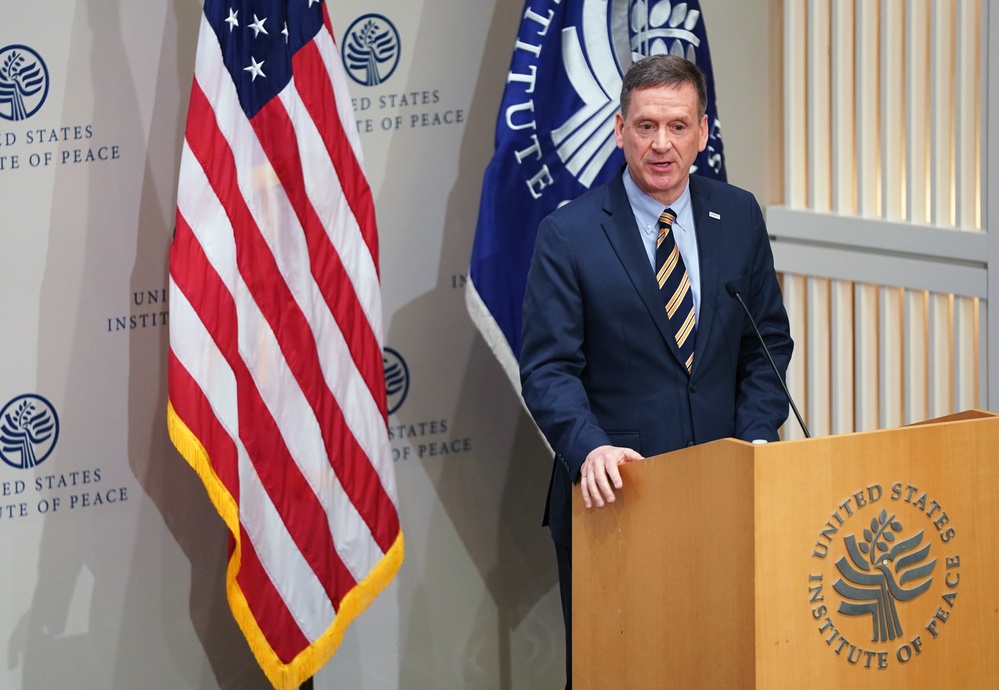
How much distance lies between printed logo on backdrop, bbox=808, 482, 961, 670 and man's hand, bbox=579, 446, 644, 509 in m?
0.39

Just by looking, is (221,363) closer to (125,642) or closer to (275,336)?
(275,336)

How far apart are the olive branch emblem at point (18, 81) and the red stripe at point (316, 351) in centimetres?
68

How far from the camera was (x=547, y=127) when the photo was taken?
3.68 m

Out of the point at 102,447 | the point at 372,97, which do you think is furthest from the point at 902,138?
the point at 102,447

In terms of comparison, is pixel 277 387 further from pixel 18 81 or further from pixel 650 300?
pixel 650 300

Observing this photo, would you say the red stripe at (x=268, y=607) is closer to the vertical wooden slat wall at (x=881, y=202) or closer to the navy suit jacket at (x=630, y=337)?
the navy suit jacket at (x=630, y=337)

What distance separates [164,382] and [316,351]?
1.79ft

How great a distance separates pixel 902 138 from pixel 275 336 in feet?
6.98

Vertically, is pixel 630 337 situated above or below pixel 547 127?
below

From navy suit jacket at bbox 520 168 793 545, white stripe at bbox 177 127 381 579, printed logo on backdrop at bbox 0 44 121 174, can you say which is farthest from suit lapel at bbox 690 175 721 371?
printed logo on backdrop at bbox 0 44 121 174

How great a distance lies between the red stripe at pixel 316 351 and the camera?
3.29m

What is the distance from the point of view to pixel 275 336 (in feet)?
10.9

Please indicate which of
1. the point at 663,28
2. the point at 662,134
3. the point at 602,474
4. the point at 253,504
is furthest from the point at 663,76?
the point at 253,504

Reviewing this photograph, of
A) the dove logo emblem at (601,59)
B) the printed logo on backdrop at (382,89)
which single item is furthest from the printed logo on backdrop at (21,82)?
the dove logo emblem at (601,59)
